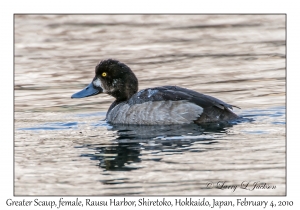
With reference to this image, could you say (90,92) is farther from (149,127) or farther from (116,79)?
(149,127)

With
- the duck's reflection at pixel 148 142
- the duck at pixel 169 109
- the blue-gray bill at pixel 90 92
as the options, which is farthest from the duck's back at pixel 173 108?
the blue-gray bill at pixel 90 92

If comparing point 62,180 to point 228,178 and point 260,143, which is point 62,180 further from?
point 260,143

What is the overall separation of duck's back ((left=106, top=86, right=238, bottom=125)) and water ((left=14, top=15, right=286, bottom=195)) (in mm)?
233

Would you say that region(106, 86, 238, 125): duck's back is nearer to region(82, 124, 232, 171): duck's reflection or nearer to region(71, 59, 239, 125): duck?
region(71, 59, 239, 125): duck

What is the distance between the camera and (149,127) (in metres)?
11.3

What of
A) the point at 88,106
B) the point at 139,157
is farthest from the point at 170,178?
the point at 88,106

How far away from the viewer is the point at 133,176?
27.2 ft

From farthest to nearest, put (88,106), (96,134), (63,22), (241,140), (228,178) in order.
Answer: (63,22), (88,106), (96,134), (241,140), (228,178)

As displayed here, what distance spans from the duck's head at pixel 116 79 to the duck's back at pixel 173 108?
0.66 m

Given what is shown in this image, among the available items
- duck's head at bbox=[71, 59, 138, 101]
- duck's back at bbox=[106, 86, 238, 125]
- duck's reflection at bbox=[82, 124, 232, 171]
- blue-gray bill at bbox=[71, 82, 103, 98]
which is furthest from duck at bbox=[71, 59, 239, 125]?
blue-gray bill at bbox=[71, 82, 103, 98]

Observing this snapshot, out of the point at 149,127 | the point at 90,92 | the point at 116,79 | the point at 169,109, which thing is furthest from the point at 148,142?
the point at 90,92

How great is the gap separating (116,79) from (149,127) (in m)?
1.41

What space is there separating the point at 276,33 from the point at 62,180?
40.4 feet

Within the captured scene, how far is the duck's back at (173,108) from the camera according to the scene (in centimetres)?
1116
